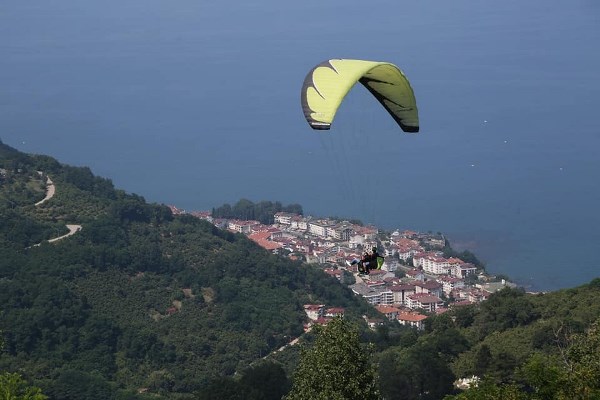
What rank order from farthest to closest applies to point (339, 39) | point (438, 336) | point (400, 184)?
point (339, 39)
point (400, 184)
point (438, 336)

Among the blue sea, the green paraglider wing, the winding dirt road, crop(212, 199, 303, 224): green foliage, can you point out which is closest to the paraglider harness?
the green paraglider wing

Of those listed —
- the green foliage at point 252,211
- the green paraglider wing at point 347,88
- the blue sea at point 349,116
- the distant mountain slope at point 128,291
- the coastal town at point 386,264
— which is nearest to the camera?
the green paraglider wing at point 347,88

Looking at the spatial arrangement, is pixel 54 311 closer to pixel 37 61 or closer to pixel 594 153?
pixel 594 153

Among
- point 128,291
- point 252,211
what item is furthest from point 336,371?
point 252,211

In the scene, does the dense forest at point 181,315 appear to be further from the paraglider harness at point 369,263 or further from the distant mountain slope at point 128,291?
the paraglider harness at point 369,263

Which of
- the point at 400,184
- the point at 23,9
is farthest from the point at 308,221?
the point at 23,9

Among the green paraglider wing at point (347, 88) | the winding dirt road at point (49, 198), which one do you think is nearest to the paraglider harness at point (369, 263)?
the green paraglider wing at point (347, 88)

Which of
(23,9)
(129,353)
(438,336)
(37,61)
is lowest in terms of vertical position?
(129,353)
